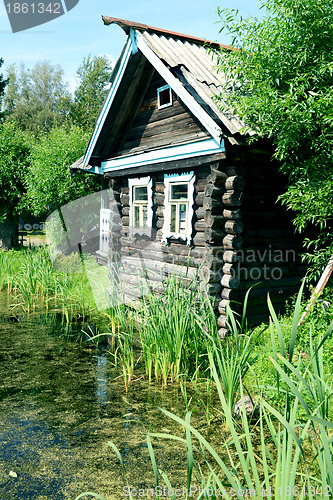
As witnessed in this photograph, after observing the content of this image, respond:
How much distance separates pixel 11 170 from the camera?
15523mm

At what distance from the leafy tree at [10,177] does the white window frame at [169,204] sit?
9830 millimetres

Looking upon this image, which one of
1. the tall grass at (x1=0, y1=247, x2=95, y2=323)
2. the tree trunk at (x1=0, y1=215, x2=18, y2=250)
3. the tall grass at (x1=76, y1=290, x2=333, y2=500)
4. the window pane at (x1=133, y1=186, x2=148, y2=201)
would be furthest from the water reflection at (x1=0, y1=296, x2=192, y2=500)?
the tree trunk at (x1=0, y1=215, x2=18, y2=250)

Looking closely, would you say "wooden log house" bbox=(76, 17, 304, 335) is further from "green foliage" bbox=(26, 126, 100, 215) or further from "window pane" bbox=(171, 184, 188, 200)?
"green foliage" bbox=(26, 126, 100, 215)

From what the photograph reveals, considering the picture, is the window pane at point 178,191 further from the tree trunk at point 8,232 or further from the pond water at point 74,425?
the tree trunk at point 8,232

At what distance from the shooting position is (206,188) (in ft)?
19.6

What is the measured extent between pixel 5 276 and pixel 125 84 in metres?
5.39

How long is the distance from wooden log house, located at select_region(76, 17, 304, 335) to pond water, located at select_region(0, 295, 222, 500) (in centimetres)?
185

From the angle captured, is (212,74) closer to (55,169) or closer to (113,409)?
(113,409)

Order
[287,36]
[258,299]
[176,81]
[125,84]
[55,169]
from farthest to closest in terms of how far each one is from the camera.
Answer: [55,169] < [125,84] < [258,299] < [176,81] < [287,36]

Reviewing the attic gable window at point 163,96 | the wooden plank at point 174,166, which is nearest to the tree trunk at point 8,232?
the wooden plank at point 174,166

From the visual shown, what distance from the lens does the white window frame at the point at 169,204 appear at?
6660mm

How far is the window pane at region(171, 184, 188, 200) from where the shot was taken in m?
7.32

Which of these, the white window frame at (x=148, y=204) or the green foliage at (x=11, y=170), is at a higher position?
the green foliage at (x=11, y=170)

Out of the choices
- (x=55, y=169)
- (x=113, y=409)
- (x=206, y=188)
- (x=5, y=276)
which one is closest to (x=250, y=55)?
(x=206, y=188)
